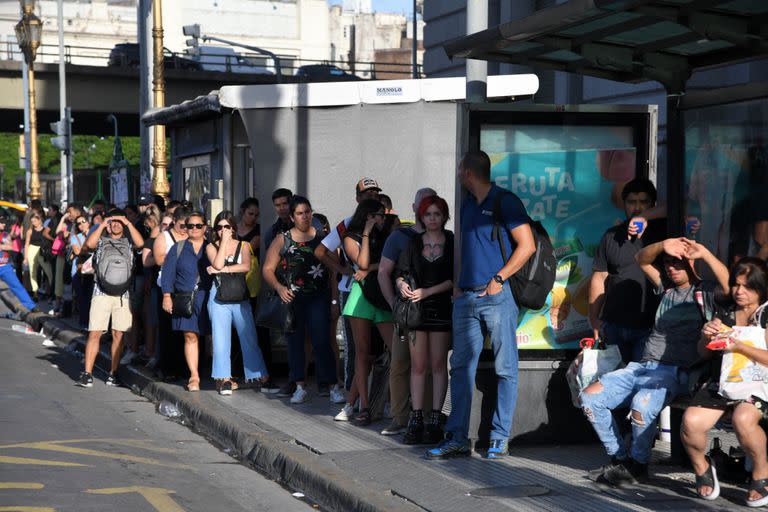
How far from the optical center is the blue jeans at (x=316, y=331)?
35.2 ft

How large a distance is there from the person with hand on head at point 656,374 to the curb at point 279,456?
1.27m

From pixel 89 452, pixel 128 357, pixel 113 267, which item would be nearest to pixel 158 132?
pixel 128 357

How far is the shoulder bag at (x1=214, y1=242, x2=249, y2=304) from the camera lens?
1148cm

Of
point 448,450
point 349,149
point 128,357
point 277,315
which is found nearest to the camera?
point 448,450

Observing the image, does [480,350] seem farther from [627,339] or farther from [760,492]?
[760,492]

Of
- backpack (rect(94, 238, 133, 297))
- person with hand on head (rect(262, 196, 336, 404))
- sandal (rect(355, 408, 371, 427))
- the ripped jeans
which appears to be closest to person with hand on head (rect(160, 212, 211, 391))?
backpack (rect(94, 238, 133, 297))

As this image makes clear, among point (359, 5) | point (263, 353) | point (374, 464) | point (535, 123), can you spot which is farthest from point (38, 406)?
point (359, 5)

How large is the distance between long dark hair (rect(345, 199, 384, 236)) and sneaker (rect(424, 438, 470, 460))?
2.18m

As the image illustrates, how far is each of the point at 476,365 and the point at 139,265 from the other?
6.56 meters

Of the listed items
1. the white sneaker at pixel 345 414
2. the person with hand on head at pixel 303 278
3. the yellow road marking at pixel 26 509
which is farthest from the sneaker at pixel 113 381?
the yellow road marking at pixel 26 509

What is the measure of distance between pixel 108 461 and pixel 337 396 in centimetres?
260

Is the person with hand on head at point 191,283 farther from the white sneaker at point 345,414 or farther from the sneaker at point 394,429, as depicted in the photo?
the sneaker at point 394,429

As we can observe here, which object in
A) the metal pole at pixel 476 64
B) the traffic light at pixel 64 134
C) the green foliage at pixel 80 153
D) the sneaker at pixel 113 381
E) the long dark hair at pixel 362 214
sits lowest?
the sneaker at pixel 113 381

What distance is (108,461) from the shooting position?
8531mm
